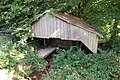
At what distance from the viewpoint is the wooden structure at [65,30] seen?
6.95 meters

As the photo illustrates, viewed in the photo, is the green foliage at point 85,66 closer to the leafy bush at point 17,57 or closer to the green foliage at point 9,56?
the leafy bush at point 17,57

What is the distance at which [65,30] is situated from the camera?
7.10 m

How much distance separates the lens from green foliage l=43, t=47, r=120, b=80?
244 inches

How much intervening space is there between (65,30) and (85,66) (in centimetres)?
152

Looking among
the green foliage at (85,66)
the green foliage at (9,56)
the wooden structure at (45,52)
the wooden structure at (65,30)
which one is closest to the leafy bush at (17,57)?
the green foliage at (9,56)

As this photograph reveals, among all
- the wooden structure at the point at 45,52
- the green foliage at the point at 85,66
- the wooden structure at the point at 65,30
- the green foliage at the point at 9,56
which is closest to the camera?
the green foliage at the point at 9,56

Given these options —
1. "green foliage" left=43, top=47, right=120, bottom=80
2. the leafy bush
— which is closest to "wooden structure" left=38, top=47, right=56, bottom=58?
the leafy bush

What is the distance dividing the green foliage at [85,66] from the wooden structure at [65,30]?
0.48 metres

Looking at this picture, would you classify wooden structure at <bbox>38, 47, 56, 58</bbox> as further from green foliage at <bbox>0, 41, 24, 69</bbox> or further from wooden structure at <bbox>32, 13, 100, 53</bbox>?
green foliage at <bbox>0, 41, 24, 69</bbox>

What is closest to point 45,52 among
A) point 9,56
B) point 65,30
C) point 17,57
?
point 65,30

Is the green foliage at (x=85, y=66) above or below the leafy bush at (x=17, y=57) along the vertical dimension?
below

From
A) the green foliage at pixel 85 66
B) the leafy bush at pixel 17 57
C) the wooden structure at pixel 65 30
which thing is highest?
the wooden structure at pixel 65 30

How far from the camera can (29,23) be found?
745 cm

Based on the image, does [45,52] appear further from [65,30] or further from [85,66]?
[85,66]
